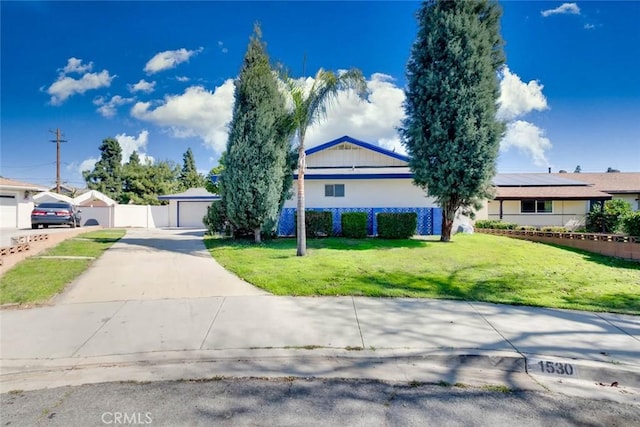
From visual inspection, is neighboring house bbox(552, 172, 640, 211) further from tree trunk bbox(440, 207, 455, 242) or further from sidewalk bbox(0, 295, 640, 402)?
sidewalk bbox(0, 295, 640, 402)

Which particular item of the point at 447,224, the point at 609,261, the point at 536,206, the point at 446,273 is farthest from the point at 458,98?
the point at 536,206

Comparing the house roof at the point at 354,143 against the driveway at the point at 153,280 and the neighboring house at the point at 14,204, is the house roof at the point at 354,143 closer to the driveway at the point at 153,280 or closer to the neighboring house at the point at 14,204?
the driveway at the point at 153,280

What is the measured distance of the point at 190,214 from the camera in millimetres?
26438

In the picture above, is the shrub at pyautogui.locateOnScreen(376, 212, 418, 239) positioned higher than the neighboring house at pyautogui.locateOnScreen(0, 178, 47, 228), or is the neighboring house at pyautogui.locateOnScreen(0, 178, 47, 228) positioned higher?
the neighboring house at pyautogui.locateOnScreen(0, 178, 47, 228)

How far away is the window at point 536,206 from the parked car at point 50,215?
28.6m

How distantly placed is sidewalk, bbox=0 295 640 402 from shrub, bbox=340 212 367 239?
27.2 ft

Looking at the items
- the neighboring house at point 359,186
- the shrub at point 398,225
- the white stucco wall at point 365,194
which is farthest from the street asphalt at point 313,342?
the white stucco wall at point 365,194

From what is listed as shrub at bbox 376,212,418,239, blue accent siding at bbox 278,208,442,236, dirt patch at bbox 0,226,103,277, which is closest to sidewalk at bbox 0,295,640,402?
dirt patch at bbox 0,226,103,277

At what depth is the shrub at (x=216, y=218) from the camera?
42.4 feet

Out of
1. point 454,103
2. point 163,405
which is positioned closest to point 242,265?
point 163,405

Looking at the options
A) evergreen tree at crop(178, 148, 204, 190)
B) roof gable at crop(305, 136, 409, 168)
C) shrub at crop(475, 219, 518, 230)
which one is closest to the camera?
roof gable at crop(305, 136, 409, 168)

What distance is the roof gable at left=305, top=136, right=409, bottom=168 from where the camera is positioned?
16453 mm

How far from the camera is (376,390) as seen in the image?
3.23 m

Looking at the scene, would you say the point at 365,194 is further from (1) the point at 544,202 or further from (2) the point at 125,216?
(2) the point at 125,216
